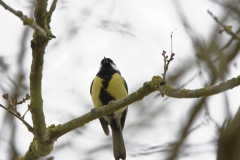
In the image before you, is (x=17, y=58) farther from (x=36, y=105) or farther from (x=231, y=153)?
(x=231, y=153)

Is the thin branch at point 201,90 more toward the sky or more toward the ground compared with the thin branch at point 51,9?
more toward the ground

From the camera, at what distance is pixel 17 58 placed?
11.5ft

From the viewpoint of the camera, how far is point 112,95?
4402mm

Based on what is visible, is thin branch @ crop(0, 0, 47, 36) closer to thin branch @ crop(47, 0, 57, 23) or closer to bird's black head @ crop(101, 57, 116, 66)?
thin branch @ crop(47, 0, 57, 23)

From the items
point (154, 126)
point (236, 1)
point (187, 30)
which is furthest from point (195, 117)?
point (154, 126)

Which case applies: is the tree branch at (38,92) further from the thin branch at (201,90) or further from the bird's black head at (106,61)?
the bird's black head at (106,61)

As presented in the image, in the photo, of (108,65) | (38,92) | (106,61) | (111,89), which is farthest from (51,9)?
(106,61)

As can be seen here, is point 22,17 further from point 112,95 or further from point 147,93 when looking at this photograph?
point 112,95

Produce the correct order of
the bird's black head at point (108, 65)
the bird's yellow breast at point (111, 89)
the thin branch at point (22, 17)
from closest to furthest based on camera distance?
the thin branch at point (22, 17) < the bird's yellow breast at point (111, 89) < the bird's black head at point (108, 65)

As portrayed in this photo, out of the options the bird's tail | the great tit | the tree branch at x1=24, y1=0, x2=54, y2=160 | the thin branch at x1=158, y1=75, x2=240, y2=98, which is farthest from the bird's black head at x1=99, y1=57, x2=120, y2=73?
the thin branch at x1=158, y1=75, x2=240, y2=98

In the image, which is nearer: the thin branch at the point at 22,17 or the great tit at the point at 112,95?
the thin branch at the point at 22,17

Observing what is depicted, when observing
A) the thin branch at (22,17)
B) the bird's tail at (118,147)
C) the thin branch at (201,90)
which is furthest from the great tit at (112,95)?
the thin branch at (22,17)

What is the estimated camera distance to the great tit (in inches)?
174

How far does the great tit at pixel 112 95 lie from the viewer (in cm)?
441
